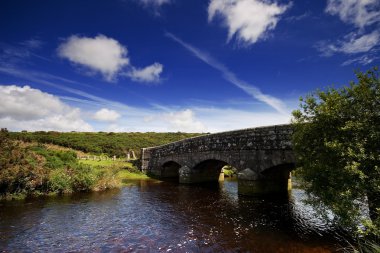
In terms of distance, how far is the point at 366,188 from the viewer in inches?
327

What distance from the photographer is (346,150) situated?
8820 mm

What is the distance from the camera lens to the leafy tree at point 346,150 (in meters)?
8.38

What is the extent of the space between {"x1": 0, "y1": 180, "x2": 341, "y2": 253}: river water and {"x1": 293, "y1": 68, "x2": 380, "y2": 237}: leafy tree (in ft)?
5.92

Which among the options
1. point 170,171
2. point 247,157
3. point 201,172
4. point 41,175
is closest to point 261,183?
point 247,157

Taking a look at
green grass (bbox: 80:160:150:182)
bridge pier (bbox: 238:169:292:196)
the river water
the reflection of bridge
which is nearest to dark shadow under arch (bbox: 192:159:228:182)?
the reflection of bridge

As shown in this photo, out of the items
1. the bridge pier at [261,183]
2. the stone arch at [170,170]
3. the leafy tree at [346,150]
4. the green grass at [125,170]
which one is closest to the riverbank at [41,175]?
the green grass at [125,170]

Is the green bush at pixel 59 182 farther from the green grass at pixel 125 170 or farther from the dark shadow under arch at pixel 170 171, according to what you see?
the dark shadow under arch at pixel 170 171

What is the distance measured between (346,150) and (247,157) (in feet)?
34.2

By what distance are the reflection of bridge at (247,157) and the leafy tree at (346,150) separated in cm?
571

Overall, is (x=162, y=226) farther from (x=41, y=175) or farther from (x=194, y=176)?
(x=194, y=176)

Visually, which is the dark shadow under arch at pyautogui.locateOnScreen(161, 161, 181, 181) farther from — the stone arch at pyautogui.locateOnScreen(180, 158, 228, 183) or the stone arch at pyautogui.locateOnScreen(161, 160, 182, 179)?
the stone arch at pyautogui.locateOnScreen(180, 158, 228, 183)

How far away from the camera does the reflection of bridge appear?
16.7 meters

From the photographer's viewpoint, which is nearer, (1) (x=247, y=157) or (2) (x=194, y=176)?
(1) (x=247, y=157)

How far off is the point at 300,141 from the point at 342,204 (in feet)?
10.1
